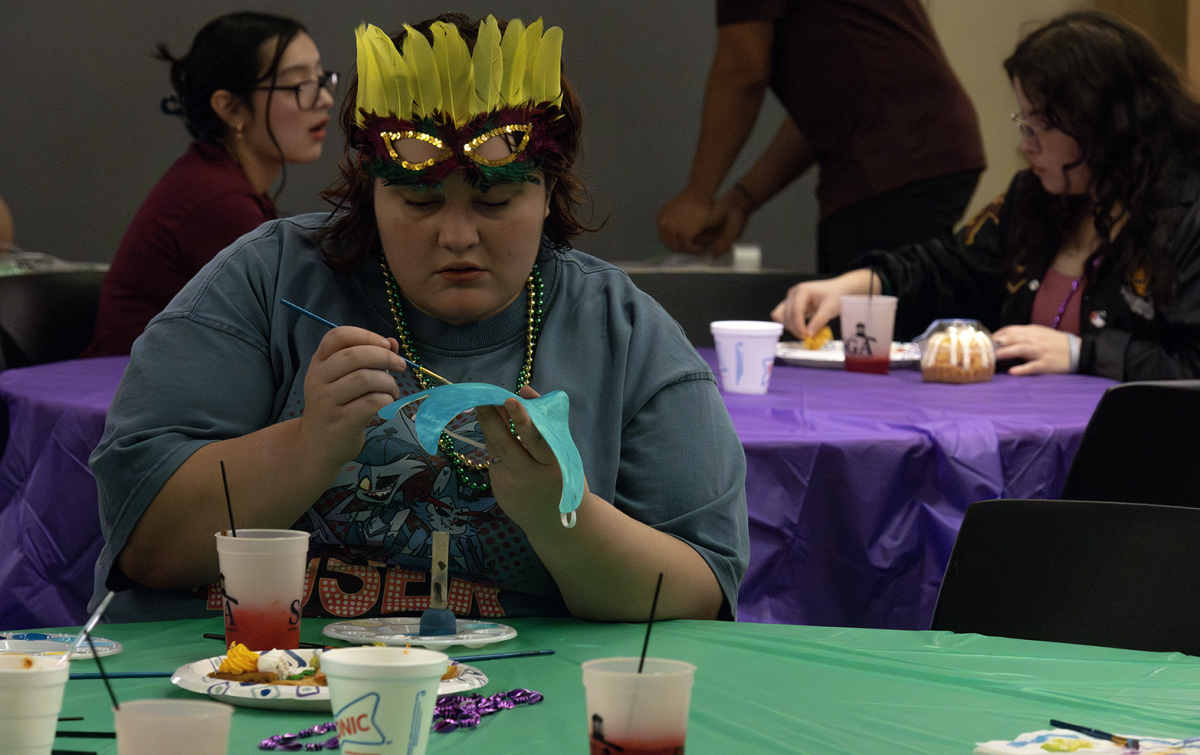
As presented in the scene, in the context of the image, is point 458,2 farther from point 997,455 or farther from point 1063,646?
point 1063,646

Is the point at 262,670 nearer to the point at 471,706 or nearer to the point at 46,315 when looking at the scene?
the point at 471,706

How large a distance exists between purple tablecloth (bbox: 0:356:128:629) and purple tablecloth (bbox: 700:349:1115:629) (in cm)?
101

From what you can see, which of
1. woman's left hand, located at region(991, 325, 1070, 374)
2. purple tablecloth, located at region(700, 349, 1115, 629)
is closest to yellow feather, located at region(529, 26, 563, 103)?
purple tablecloth, located at region(700, 349, 1115, 629)

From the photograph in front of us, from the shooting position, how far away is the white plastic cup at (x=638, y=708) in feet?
2.16

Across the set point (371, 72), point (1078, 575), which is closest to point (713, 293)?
point (1078, 575)

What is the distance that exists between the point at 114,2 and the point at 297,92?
93.6 inches

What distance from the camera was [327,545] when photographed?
1255 millimetres

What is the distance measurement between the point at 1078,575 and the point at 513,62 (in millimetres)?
772

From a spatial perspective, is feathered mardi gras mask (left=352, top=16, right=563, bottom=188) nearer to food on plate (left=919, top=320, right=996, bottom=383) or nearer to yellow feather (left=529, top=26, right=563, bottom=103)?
yellow feather (left=529, top=26, right=563, bottom=103)

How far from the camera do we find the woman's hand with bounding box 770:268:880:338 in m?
2.86

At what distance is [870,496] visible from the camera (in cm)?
185

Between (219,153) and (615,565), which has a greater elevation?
(219,153)

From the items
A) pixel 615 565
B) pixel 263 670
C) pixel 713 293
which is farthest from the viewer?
pixel 713 293

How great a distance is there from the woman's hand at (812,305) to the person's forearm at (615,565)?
67.8 inches
